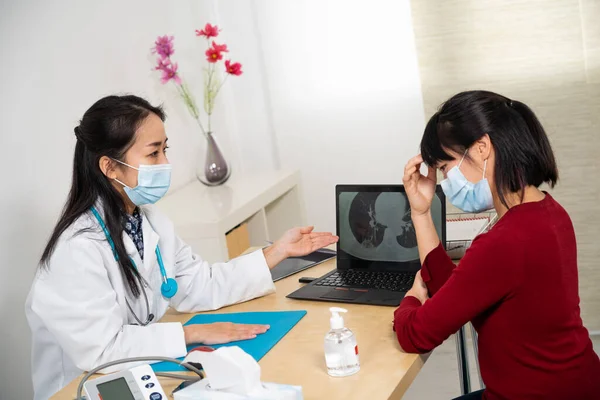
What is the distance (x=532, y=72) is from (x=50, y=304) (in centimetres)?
230

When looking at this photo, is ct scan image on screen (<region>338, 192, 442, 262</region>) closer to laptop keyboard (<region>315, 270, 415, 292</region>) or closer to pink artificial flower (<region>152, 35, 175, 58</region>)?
laptop keyboard (<region>315, 270, 415, 292</region>)

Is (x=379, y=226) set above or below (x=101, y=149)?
below

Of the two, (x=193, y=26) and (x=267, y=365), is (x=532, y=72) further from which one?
(x=267, y=365)

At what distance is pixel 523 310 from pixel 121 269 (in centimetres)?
91

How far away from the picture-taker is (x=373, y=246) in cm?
204

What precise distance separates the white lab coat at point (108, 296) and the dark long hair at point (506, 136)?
695 millimetres

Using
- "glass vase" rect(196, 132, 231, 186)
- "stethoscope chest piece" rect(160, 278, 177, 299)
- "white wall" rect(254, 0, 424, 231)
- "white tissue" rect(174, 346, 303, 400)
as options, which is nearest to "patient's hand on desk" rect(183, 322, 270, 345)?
"stethoscope chest piece" rect(160, 278, 177, 299)

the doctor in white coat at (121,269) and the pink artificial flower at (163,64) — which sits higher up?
the pink artificial flower at (163,64)

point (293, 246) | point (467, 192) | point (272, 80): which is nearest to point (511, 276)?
point (467, 192)

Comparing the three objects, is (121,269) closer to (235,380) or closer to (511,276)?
(235,380)

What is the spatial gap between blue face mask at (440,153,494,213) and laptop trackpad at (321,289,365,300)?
37cm

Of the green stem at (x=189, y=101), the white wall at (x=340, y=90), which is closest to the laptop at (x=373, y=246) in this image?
the green stem at (x=189, y=101)

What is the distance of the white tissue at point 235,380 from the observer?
1.28 m

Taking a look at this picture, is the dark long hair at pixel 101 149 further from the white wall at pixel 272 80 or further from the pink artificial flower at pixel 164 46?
the pink artificial flower at pixel 164 46
